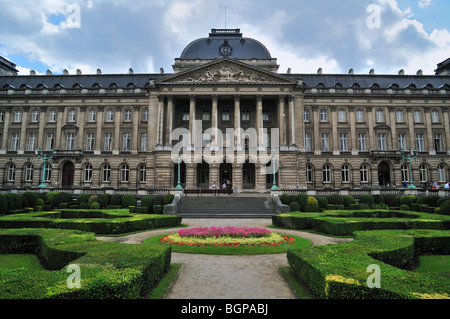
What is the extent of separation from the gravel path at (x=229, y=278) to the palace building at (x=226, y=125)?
3493 centimetres

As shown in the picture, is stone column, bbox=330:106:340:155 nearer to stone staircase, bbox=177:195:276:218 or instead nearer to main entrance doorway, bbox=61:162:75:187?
stone staircase, bbox=177:195:276:218

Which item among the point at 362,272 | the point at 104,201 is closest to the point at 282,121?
the point at 104,201

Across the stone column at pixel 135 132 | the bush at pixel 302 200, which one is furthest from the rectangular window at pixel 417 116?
the stone column at pixel 135 132

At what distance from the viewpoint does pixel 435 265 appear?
1062 centimetres

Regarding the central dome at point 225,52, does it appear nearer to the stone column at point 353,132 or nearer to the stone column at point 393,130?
the stone column at point 353,132

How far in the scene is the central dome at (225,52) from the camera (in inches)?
2010

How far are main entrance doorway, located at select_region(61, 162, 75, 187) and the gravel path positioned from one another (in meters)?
45.3

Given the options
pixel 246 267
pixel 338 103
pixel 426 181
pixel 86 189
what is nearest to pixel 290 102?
pixel 338 103

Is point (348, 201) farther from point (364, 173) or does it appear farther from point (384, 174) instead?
point (384, 174)

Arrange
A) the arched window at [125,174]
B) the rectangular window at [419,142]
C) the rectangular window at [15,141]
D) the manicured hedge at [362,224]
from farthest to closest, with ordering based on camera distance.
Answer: the rectangular window at [15,141] → the rectangular window at [419,142] → the arched window at [125,174] → the manicured hedge at [362,224]

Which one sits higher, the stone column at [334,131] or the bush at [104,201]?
the stone column at [334,131]

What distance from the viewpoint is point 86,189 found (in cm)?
3534

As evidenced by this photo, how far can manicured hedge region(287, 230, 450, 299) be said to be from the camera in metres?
5.68

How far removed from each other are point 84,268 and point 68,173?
49.7 metres
